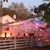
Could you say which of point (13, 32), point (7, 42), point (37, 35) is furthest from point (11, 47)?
point (37, 35)

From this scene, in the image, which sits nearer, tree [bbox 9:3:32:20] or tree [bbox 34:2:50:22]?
tree [bbox 9:3:32:20]

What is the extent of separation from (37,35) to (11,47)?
7.51 ft

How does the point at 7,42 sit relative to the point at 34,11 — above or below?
below

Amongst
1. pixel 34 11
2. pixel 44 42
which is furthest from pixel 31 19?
pixel 44 42

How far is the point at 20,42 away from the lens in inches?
514

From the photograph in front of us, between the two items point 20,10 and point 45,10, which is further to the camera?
point 45,10

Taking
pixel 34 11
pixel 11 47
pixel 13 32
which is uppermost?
pixel 34 11

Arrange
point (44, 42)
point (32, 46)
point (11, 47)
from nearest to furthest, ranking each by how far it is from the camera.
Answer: point (11, 47), point (32, 46), point (44, 42)

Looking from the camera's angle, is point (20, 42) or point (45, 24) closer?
point (20, 42)

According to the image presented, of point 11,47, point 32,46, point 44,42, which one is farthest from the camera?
point 44,42

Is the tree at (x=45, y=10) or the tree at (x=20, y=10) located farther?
the tree at (x=45, y=10)

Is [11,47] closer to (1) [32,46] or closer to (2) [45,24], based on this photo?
(1) [32,46]

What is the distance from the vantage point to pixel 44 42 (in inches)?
559

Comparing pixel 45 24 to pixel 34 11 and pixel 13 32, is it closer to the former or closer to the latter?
pixel 34 11
